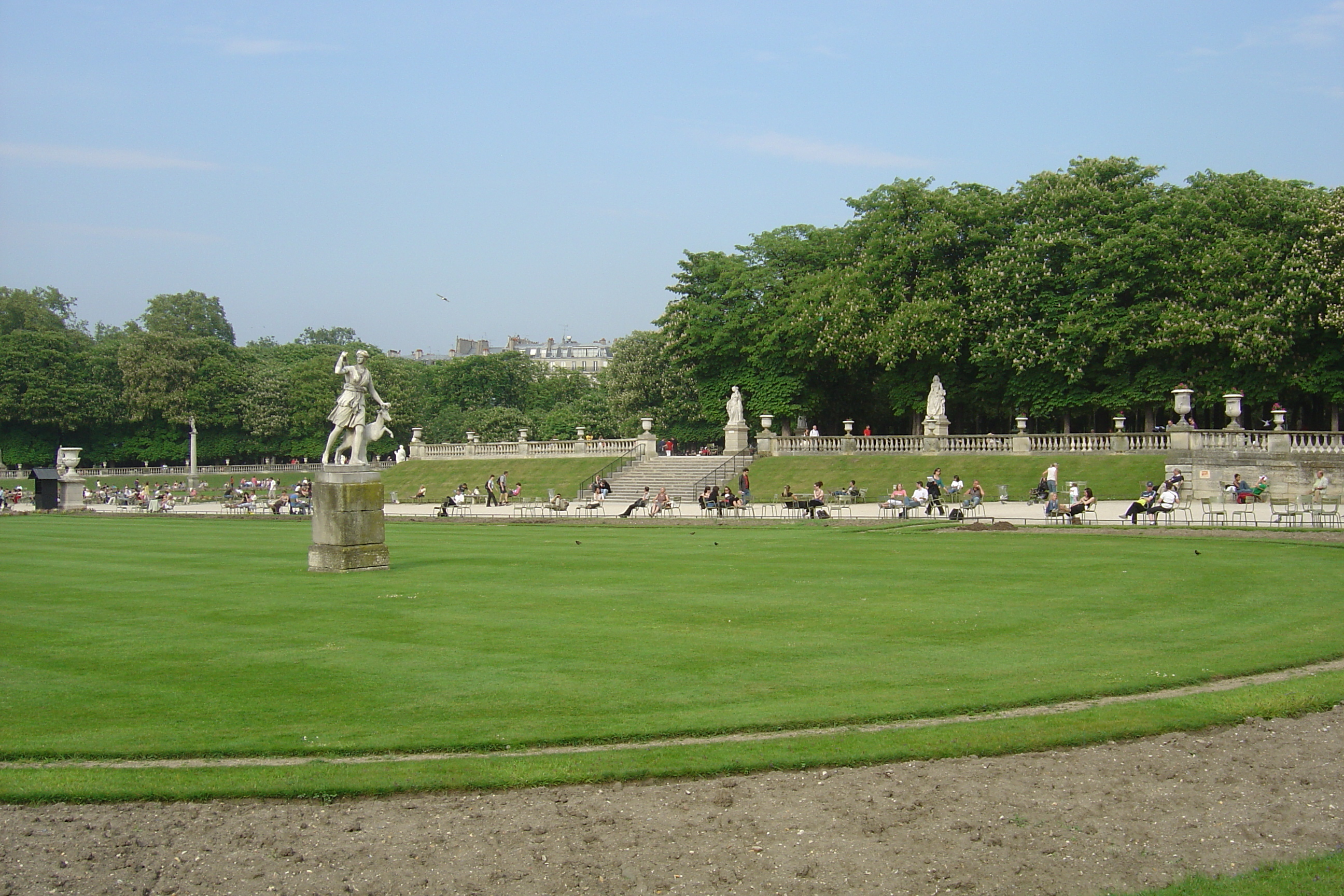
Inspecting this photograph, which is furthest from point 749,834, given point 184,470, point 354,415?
point 184,470

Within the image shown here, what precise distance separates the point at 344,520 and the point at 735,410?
132 feet

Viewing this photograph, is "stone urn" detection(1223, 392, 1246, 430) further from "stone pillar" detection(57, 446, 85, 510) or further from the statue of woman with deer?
"stone pillar" detection(57, 446, 85, 510)

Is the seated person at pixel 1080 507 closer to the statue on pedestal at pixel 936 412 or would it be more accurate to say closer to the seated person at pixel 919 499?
the seated person at pixel 919 499

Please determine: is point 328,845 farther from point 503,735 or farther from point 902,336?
point 902,336

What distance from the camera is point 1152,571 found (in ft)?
62.6

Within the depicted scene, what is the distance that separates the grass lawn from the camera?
31.9ft

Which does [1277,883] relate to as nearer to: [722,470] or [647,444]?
[722,470]

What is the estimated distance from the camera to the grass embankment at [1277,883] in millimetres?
6168

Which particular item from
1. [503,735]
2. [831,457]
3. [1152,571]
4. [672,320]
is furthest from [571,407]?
[503,735]

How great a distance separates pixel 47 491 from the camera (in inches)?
2322

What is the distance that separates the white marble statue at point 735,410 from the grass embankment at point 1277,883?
53.2 metres

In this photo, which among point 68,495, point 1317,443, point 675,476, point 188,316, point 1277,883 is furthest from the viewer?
point 188,316

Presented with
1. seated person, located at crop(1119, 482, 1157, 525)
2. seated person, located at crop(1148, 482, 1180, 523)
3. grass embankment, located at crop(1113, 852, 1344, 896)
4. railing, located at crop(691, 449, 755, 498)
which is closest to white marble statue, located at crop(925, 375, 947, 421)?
railing, located at crop(691, 449, 755, 498)

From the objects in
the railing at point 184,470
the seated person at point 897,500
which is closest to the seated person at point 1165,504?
the seated person at point 897,500
